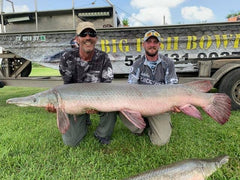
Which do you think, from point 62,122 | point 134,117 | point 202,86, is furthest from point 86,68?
point 202,86

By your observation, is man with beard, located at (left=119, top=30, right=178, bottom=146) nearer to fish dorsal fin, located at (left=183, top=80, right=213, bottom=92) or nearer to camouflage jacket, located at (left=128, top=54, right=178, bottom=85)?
camouflage jacket, located at (left=128, top=54, right=178, bottom=85)

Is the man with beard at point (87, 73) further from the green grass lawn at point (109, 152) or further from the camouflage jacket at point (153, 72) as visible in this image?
the camouflage jacket at point (153, 72)

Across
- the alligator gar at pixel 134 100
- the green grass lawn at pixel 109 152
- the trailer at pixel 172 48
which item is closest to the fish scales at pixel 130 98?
the alligator gar at pixel 134 100

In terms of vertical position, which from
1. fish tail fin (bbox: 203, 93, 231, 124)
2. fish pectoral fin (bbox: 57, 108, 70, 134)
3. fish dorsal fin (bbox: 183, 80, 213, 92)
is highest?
fish dorsal fin (bbox: 183, 80, 213, 92)

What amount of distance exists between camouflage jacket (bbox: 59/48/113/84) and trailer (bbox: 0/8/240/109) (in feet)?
5.56

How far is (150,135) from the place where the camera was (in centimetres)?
312

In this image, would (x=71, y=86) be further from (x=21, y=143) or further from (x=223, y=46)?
(x=223, y=46)

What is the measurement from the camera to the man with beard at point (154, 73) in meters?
3.11

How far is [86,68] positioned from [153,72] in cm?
105

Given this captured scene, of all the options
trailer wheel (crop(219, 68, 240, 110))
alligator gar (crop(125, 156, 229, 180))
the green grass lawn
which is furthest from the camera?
trailer wheel (crop(219, 68, 240, 110))

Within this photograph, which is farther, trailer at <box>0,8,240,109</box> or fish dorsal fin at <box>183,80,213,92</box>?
trailer at <box>0,8,240,109</box>

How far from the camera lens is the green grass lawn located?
2340 millimetres

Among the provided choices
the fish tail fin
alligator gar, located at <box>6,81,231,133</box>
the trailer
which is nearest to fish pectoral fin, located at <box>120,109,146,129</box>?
alligator gar, located at <box>6,81,231,133</box>

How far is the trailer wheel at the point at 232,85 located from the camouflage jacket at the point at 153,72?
1711 millimetres
